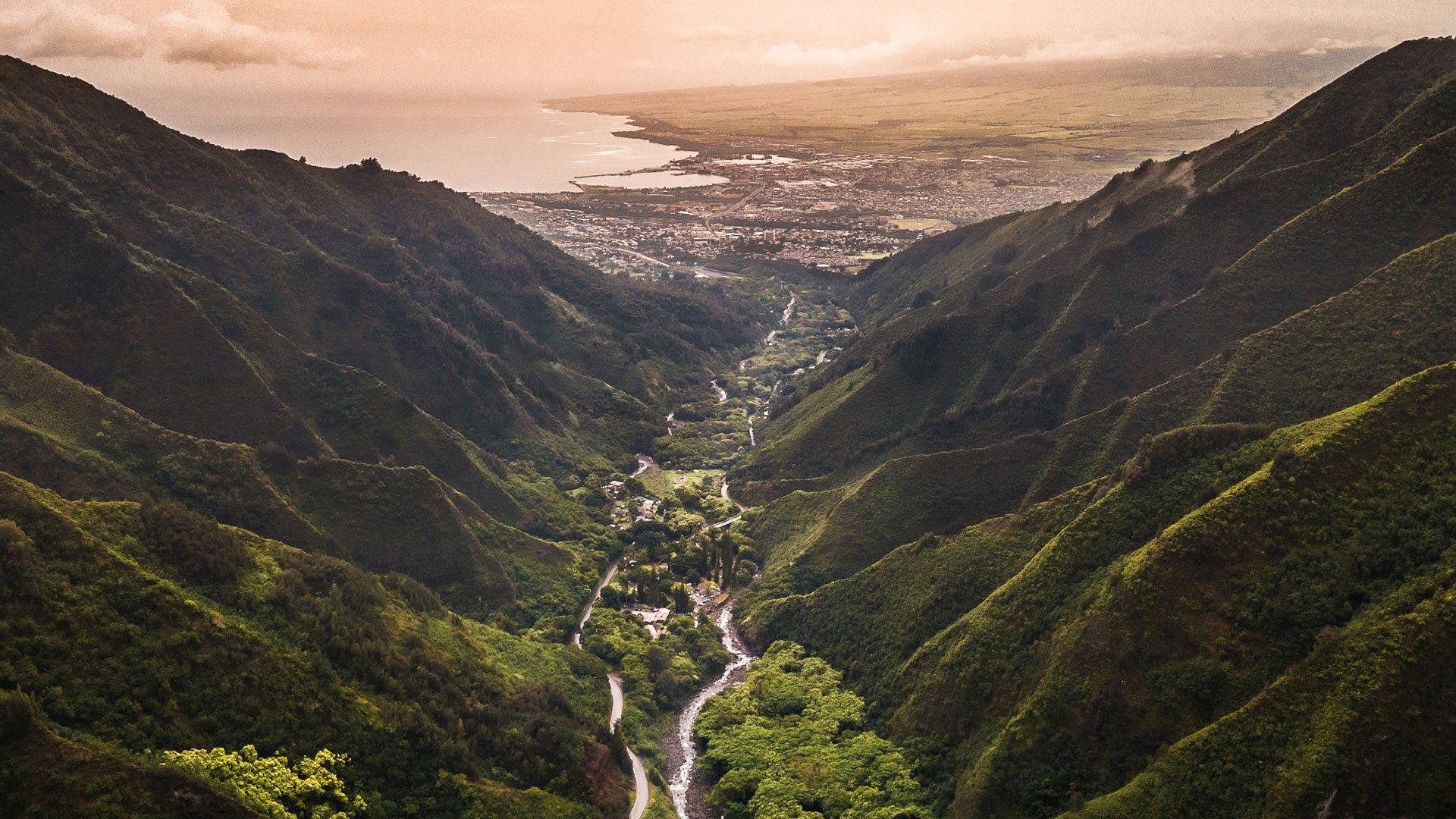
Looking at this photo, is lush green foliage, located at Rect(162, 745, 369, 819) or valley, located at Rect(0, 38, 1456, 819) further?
valley, located at Rect(0, 38, 1456, 819)

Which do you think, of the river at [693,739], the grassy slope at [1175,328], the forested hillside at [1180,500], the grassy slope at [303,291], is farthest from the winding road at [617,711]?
the grassy slope at [303,291]

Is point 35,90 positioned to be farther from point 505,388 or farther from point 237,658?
point 237,658

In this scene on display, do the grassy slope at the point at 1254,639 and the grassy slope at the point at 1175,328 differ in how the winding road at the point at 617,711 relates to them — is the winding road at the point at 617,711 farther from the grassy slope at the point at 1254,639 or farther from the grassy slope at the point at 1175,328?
the grassy slope at the point at 1254,639

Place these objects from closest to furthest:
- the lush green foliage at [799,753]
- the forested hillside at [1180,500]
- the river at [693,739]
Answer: the forested hillside at [1180,500], the lush green foliage at [799,753], the river at [693,739]

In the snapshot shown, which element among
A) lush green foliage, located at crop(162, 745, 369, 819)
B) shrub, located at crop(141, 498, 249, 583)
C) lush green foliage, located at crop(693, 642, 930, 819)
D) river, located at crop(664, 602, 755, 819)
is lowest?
river, located at crop(664, 602, 755, 819)

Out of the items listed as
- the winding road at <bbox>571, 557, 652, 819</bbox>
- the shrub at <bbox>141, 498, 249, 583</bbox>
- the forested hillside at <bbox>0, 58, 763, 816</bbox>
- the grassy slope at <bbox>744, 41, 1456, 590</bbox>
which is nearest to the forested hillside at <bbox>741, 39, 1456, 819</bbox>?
the grassy slope at <bbox>744, 41, 1456, 590</bbox>

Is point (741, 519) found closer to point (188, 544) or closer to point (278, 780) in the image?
point (188, 544)

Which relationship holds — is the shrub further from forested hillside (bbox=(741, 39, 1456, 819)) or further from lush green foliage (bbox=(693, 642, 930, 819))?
forested hillside (bbox=(741, 39, 1456, 819))
